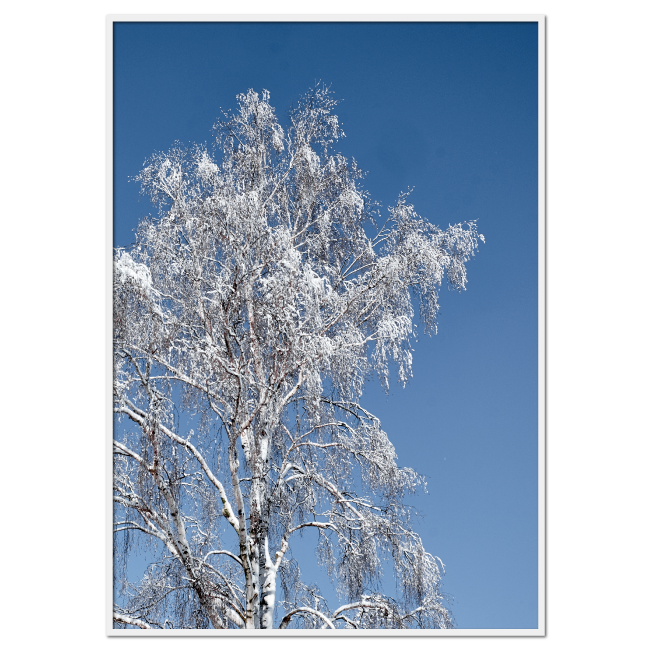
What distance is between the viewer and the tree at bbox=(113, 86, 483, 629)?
12.9ft

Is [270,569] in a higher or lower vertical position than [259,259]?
lower

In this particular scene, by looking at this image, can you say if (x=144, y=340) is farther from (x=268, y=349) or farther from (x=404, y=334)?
(x=404, y=334)

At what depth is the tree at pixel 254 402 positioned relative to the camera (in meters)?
3.92

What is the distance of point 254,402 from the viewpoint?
4.45 m

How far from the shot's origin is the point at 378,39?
3.95m

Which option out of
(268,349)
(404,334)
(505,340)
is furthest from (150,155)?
(505,340)
